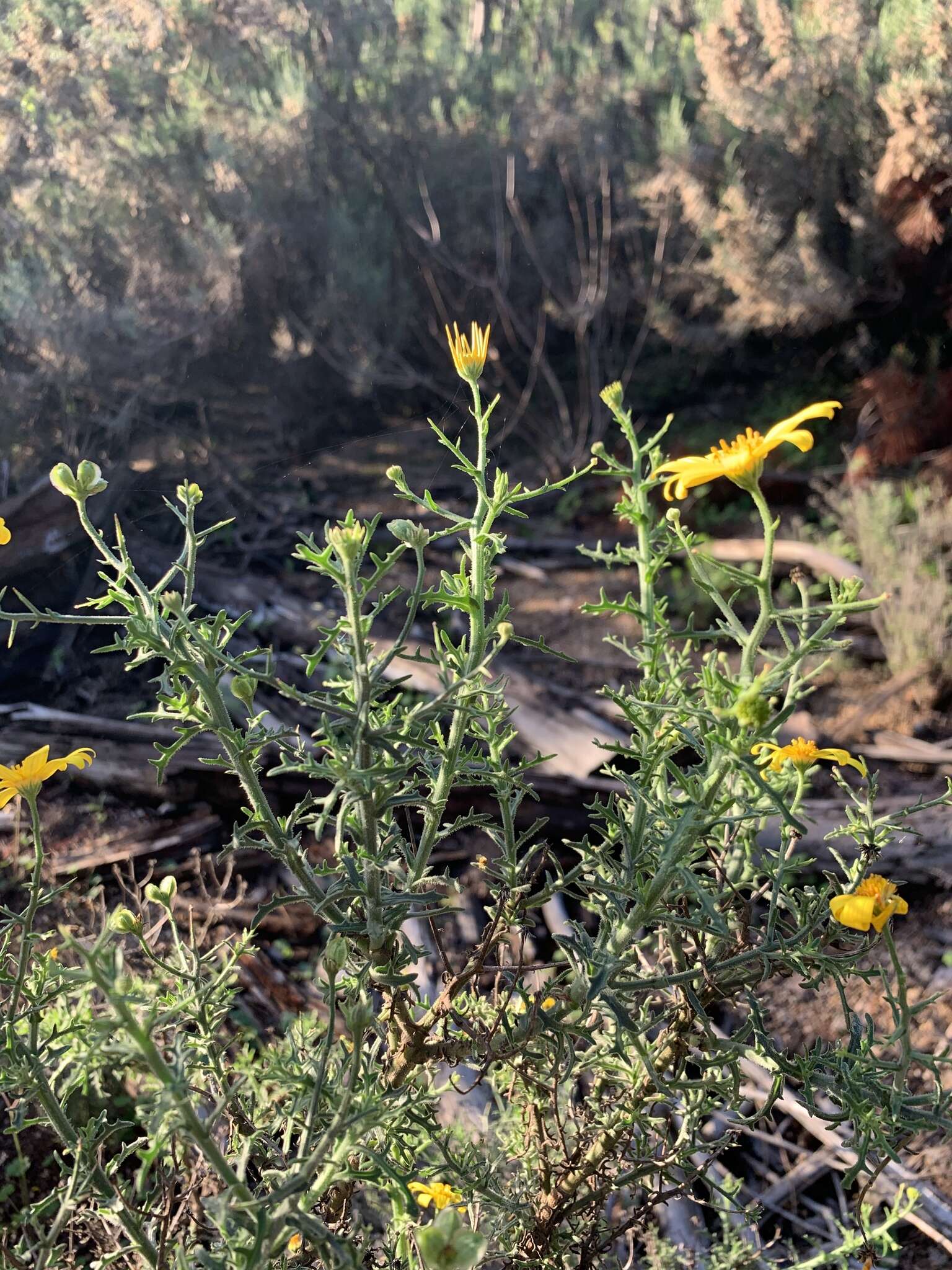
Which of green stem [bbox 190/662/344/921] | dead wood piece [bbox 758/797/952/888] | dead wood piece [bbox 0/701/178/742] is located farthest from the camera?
dead wood piece [bbox 0/701/178/742]

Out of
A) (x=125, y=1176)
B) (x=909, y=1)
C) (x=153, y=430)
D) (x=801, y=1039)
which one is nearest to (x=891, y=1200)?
(x=801, y=1039)

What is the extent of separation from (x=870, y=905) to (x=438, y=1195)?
569mm

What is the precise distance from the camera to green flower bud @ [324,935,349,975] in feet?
2.44

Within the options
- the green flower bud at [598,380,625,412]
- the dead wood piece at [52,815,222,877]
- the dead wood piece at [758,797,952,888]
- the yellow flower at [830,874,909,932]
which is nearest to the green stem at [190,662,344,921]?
the yellow flower at [830,874,909,932]

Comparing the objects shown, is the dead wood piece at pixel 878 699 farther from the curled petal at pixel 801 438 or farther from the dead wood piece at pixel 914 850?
the curled petal at pixel 801 438

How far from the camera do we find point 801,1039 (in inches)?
77.8

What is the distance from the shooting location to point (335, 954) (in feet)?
2.43

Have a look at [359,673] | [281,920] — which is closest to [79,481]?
[359,673]

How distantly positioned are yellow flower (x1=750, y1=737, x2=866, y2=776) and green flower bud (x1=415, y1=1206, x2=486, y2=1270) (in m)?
0.41

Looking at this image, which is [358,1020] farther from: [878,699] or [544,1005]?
[878,699]

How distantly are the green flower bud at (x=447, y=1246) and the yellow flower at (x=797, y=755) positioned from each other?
1.35 ft

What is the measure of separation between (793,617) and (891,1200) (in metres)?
1.39

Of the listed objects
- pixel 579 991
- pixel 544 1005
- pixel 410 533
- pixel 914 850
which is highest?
pixel 410 533

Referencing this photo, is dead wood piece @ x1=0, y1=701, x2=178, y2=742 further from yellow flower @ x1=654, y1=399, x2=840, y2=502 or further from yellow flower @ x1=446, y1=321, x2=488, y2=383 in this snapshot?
yellow flower @ x1=654, y1=399, x2=840, y2=502
